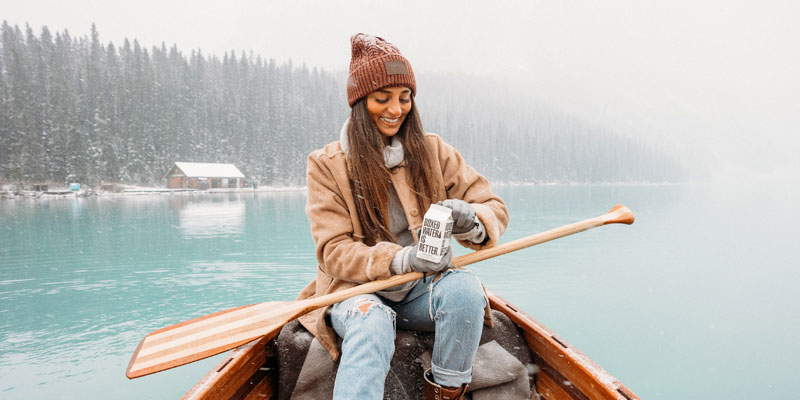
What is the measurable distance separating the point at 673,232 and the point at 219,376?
70.6ft

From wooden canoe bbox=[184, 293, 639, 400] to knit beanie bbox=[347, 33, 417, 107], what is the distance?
158 centimetres

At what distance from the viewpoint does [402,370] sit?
2416mm

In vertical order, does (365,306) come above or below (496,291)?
above

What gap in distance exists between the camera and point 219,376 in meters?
2.06

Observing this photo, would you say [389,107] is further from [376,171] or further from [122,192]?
[122,192]

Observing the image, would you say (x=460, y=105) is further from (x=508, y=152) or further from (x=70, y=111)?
(x=70, y=111)

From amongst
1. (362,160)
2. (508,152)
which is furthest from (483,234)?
(508,152)

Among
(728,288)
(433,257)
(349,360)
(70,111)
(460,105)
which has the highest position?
(460,105)

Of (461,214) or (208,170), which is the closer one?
(461,214)

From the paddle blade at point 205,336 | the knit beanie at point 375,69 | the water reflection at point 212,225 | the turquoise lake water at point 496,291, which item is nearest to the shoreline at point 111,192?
the water reflection at point 212,225

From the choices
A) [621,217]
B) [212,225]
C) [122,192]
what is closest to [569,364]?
[621,217]

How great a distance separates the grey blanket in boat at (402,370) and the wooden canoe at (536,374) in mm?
136

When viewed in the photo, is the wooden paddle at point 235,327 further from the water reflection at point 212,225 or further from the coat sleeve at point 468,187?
the water reflection at point 212,225

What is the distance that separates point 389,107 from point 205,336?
1747 mm
